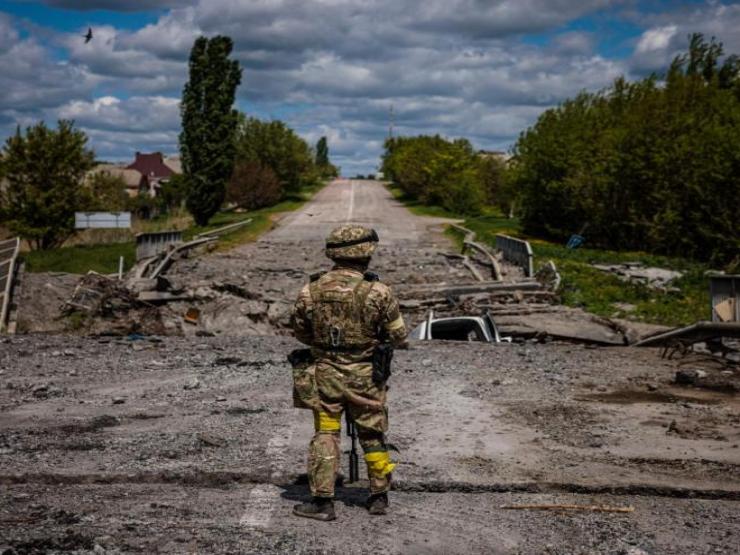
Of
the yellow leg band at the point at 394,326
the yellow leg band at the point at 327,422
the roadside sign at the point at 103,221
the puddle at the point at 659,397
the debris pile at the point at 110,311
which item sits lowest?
the debris pile at the point at 110,311

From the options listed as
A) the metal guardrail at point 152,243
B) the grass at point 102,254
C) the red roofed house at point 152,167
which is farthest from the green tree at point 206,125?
the red roofed house at point 152,167

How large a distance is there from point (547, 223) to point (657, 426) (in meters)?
27.2

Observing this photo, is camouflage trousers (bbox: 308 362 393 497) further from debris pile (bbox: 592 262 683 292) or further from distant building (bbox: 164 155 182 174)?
distant building (bbox: 164 155 182 174)

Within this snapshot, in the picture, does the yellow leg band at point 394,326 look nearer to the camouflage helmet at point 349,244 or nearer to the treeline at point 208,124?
the camouflage helmet at point 349,244

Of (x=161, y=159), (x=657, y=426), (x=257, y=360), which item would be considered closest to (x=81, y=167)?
(x=257, y=360)

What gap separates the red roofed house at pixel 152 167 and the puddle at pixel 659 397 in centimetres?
11840

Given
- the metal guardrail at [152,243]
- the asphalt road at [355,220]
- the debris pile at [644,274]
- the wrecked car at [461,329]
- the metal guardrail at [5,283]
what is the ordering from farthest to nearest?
1. the asphalt road at [355,220]
2. the metal guardrail at [152,243]
3. the debris pile at [644,274]
4. the metal guardrail at [5,283]
5. the wrecked car at [461,329]

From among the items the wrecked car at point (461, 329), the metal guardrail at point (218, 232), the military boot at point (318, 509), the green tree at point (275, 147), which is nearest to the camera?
the military boot at point (318, 509)

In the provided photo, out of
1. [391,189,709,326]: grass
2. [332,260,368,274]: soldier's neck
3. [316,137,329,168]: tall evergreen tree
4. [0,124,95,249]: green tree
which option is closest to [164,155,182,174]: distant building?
[316,137,329,168]: tall evergreen tree

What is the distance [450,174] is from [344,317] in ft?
180

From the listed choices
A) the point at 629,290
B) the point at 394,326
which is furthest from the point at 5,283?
the point at 394,326

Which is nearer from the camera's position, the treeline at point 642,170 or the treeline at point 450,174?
the treeline at point 642,170

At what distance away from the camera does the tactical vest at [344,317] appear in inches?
209

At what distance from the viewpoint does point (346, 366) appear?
5316 mm
